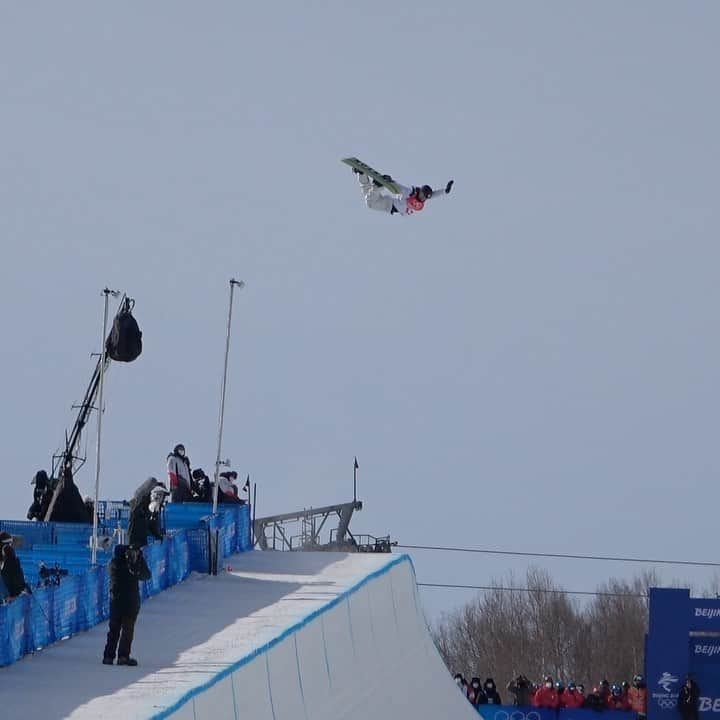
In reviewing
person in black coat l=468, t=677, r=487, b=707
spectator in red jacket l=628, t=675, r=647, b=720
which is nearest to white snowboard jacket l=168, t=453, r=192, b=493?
person in black coat l=468, t=677, r=487, b=707

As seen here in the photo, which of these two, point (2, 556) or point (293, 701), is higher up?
point (2, 556)

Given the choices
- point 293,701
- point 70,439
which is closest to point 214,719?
point 293,701

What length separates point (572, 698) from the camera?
32.3 m

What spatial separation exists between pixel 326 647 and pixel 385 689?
229 centimetres

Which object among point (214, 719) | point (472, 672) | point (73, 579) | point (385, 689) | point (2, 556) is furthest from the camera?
point (472, 672)

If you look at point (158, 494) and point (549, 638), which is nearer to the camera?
point (158, 494)

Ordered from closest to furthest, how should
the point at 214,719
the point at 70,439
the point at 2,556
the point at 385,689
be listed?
the point at 214,719
the point at 2,556
the point at 385,689
the point at 70,439

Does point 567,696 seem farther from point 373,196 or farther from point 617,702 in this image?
point 373,196

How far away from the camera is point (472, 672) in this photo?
74438mm

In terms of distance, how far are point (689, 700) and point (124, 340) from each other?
970 centimetres

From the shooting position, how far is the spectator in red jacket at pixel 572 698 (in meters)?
32.2

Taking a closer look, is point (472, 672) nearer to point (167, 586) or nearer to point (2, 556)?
point (167, 586)

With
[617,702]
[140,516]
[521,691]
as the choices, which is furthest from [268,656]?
[617,702]

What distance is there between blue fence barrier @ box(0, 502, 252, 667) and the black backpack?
7.79 ft
